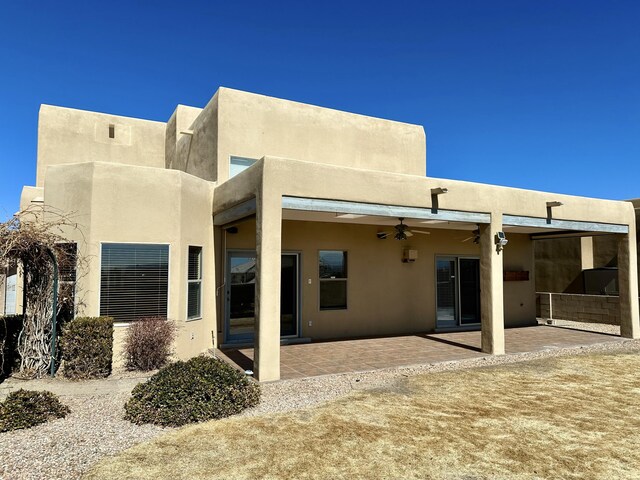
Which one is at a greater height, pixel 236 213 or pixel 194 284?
pixel 236 213

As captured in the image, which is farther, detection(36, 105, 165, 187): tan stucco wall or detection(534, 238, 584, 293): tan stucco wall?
detection(534, 238, 584, 293): tan stucco wall

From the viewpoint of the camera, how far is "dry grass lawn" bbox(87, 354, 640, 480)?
13.8ft

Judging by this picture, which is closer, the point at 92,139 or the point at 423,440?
the point at 423,440

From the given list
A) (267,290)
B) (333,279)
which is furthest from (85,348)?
(333,279)

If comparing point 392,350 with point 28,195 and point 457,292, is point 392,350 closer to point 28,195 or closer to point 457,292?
point 457,292

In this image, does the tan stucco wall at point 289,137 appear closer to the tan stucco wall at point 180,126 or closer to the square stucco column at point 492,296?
the tan stucco wall at point 180,126

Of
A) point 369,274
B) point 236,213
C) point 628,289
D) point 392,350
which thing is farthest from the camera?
point 369,274

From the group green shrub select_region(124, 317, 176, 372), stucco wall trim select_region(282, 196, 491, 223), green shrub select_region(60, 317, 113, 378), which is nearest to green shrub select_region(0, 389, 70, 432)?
green shrub select_region(60, 317, 113, 378)

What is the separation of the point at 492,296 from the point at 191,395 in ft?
22.9

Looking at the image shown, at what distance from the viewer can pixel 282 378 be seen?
7.68 metres

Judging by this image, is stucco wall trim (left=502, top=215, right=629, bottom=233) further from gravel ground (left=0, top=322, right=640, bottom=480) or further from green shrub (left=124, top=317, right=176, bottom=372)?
green shrub (left=124, top=317, right=176, bottom=372)

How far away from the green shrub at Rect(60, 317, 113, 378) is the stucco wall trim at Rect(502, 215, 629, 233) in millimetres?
9064

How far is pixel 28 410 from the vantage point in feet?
17.8

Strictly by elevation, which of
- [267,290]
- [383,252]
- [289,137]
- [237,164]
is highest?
[289,137]
